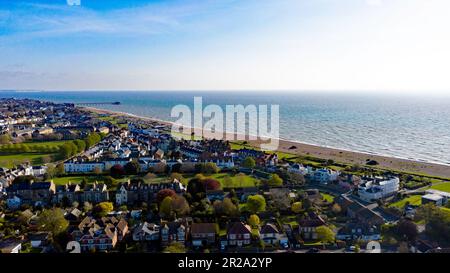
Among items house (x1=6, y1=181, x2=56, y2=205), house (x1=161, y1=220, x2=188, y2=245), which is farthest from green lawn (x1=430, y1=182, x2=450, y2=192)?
house (x1=6, y1=181, x2=56, y2=205)

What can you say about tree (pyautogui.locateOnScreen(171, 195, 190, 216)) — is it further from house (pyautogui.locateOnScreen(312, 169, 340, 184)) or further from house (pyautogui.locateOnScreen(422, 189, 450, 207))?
house (pyautogui.locateOnScreen(422, 189, 450, 207))

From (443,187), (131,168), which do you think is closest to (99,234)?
(131,168)

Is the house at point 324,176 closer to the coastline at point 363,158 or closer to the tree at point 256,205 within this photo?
the coastline at point 363,158

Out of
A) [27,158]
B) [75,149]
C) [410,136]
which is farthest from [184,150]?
[410,136]

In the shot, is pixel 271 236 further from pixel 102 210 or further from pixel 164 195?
pixel 102 210
